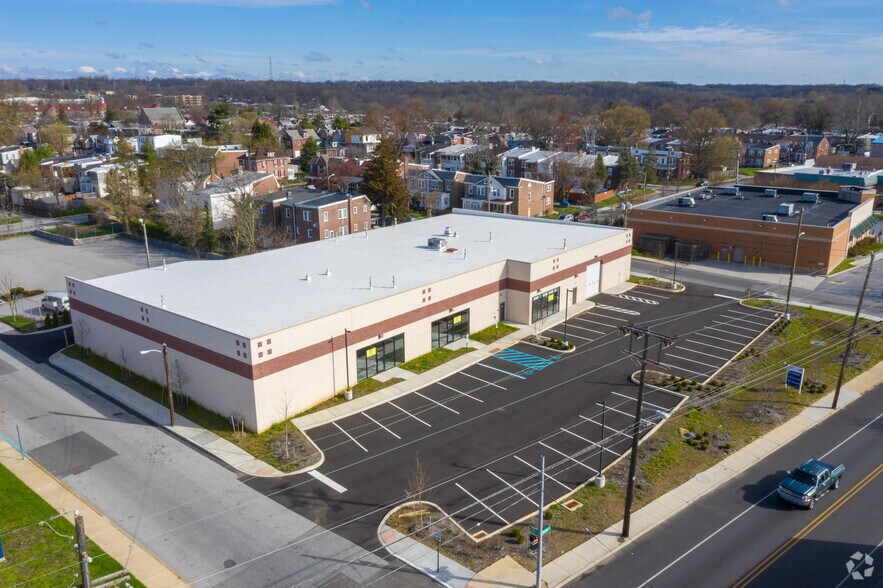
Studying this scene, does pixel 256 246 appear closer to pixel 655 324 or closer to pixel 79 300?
pixel 79 300

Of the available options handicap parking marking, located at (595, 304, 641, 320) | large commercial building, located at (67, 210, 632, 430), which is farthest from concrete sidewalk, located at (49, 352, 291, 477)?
handicap parking marking, located at (595, 304, 641, 320)

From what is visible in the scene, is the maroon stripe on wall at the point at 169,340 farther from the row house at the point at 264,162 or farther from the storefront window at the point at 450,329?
the row house at the point at 264,162

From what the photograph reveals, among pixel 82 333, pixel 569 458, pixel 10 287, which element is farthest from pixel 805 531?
pixel 10 287

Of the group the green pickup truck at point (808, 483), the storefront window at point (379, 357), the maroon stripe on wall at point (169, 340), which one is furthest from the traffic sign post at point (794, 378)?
the maroon stripe on wall at point (169, 340)

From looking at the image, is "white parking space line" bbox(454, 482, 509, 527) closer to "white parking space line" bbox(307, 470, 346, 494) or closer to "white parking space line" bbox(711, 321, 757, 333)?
"white parking space line" bbox(307, 470, 346, 494)

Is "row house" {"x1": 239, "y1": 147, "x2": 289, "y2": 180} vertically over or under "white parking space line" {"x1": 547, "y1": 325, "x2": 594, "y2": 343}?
over

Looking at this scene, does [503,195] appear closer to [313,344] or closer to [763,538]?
[313,344]

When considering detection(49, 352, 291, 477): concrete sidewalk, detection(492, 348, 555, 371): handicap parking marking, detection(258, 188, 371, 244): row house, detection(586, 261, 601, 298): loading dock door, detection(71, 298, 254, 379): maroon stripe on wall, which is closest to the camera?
detection(49, 352, 291, 477): concrete sidewalk
